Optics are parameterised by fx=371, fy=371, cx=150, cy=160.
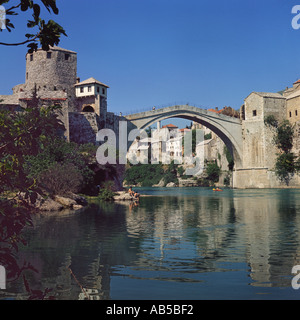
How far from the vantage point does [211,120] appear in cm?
5000

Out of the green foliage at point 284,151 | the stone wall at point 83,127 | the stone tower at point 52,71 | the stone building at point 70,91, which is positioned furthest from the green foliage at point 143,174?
the stone wall at point 83,127

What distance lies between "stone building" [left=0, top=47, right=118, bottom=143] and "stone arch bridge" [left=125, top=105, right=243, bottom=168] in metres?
5.44

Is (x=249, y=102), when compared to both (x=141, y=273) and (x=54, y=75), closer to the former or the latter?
(x=54, y=75)

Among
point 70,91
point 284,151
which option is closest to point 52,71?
point 70,91

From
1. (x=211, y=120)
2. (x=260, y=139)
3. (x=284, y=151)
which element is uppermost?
(x=211, y=120)

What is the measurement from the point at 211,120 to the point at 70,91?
20.3 m

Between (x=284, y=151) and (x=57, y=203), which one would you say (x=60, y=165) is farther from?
(x=284, y=151)

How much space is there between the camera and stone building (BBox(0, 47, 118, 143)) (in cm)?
3488

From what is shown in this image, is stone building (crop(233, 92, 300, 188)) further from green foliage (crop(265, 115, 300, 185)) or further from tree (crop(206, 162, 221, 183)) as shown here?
tree (crop(206, 162, 221, 183))

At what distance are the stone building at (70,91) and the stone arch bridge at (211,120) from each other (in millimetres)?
5438

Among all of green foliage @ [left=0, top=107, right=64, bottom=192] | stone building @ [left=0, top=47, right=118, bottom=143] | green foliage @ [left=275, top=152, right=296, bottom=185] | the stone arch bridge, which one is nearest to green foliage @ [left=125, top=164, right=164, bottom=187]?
the stone arch bridge
